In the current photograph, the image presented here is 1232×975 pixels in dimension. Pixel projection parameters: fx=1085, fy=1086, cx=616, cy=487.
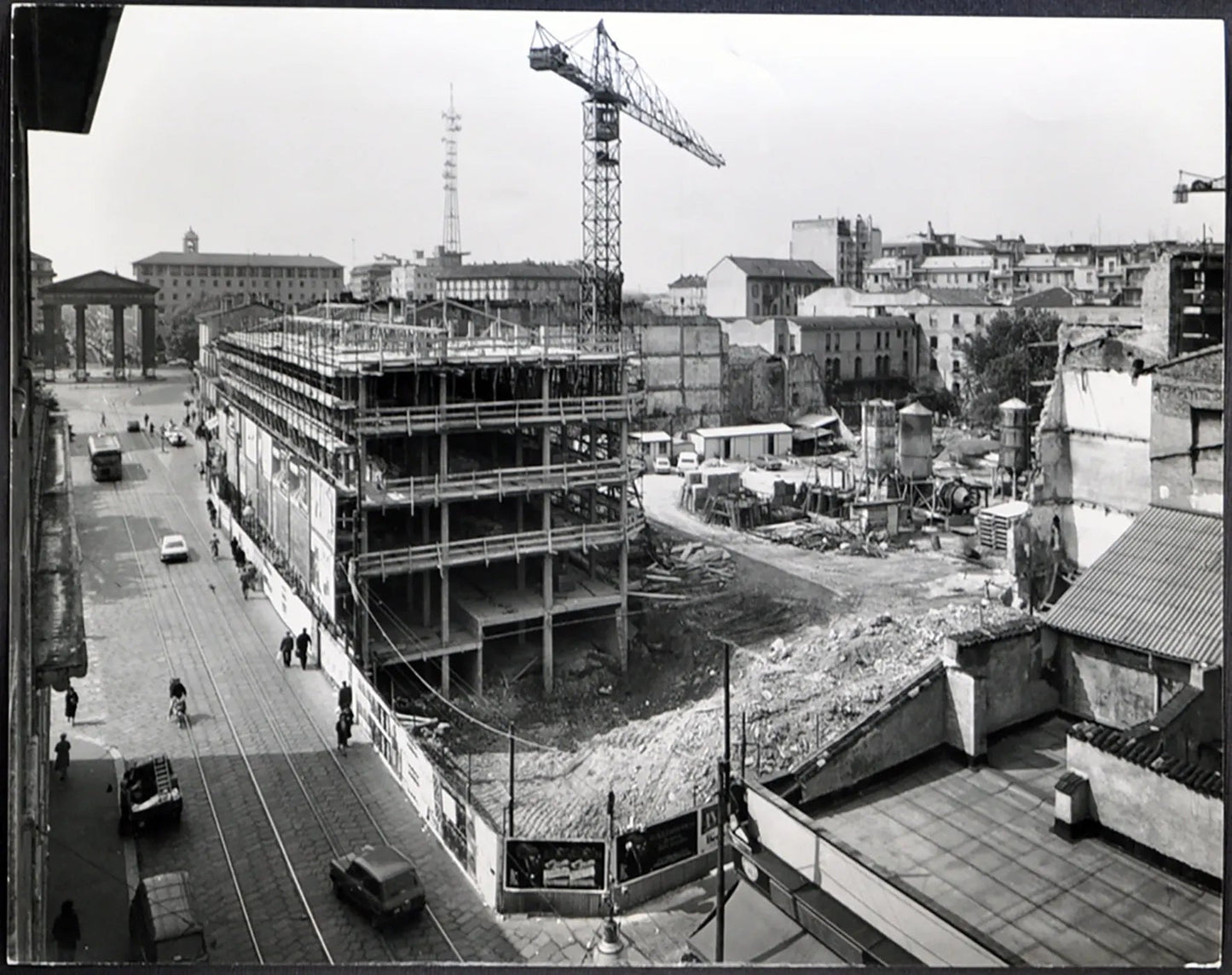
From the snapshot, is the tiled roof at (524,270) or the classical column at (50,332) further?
the tiled roof at (524,270)

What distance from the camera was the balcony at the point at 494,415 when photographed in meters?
14.0

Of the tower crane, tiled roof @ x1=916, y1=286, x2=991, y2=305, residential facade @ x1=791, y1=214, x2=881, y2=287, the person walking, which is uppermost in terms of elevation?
residential facade @ x1=791, y1=214, x2=881, y2=287

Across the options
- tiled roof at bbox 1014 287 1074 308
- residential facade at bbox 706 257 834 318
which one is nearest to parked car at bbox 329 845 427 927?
tiled roof at bbox 1014 287 1074 308

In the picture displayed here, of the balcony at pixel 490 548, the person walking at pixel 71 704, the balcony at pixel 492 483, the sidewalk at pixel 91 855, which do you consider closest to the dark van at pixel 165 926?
the sidewalk at pixel 91 855

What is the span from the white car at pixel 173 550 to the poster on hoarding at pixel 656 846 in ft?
30.4

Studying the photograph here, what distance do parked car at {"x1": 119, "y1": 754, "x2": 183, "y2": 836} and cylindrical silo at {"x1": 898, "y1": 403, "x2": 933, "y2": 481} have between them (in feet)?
53.6

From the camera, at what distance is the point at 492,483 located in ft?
49.3

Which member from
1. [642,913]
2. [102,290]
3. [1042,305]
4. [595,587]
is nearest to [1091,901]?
[642,913]

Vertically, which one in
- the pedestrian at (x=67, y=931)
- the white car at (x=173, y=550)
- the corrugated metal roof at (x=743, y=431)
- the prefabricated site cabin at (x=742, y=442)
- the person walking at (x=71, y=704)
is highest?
the corrugated metal roof at (x=743, y=431)

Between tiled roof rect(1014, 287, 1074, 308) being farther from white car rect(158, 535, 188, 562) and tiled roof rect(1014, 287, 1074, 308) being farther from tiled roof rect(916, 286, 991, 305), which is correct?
white car rect(158, 535, 188, 562)

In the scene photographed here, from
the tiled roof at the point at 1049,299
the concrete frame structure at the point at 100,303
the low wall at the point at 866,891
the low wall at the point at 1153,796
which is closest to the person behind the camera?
the low wall at the point at 866,891

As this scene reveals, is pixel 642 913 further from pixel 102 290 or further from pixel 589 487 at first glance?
pixel 589 487

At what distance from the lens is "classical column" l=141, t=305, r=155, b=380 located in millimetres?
11664

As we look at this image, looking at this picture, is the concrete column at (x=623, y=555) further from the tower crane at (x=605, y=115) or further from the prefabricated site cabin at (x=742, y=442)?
the prefabricated site cabin at (x=742, y=442)
